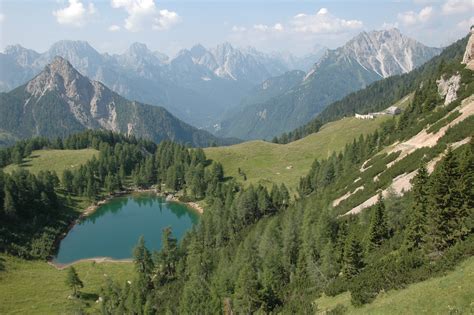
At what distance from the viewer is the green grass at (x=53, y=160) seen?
17638cm

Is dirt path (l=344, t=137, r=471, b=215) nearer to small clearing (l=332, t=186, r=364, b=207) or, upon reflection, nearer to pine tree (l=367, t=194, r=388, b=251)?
pine tree (l=367, t=194, r=388, b=251)

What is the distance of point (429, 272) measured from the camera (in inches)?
1273

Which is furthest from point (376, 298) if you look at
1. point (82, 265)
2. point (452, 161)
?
point (82, 265)

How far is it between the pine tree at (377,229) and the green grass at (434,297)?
45.3 feet

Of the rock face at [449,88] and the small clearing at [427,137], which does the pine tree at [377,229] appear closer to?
the small clearing at [427,137]

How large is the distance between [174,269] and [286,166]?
96499 millimetres

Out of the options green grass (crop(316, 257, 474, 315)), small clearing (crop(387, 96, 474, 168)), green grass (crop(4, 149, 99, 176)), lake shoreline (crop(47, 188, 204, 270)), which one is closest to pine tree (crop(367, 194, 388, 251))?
green grass (crop(316, 257, 474, 315))

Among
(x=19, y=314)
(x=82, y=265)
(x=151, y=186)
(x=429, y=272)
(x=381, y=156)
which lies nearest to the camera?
(x=429, y=272)

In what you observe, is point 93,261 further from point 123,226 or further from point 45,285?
point 123,226

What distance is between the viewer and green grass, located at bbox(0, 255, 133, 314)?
7538 centimetres

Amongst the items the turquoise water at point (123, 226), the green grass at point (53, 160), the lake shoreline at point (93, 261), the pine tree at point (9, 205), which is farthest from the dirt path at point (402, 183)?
the green grass at point (53, 160)

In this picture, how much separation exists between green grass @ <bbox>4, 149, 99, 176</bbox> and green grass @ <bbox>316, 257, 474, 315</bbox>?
169m

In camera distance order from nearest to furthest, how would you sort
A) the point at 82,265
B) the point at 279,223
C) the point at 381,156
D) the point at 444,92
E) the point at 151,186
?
the point at 279,223 → the point at 381,156 → the point at 444,92 → the point at 82,265 → the point at 151,186

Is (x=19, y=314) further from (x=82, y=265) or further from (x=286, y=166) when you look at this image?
(x=286, y=166)
